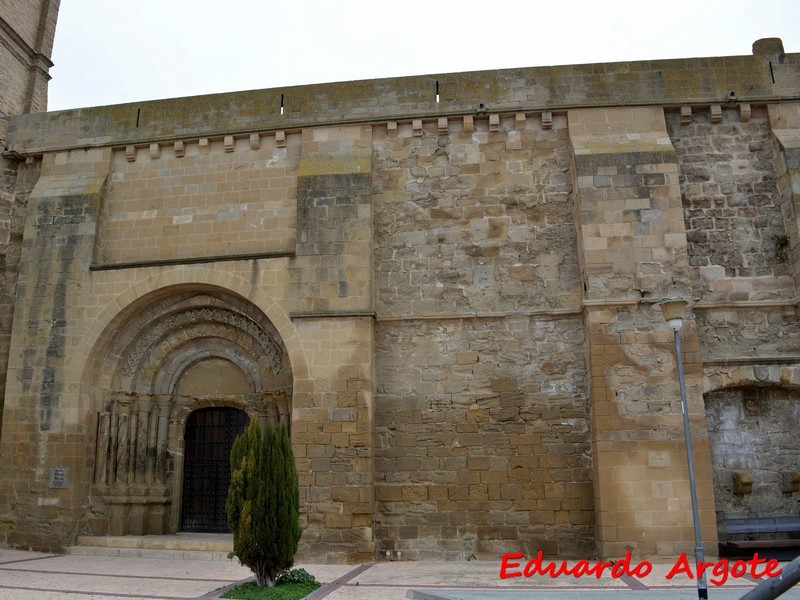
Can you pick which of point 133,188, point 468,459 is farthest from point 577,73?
point 133,188

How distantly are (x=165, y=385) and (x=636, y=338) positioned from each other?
24.3ft

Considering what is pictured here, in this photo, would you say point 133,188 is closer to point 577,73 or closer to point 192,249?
point 192,249

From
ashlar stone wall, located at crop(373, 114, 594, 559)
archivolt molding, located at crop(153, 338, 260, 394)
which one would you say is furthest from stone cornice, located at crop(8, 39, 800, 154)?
archivolt molding, located at crop(153, 338, 260, 394)

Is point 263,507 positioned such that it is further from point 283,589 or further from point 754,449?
point 754,449

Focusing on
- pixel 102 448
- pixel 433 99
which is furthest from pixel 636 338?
pixel 102 448

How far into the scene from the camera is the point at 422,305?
1059 centimetres

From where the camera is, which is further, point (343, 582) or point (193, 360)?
point (193, 360)

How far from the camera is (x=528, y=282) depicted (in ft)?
34.4

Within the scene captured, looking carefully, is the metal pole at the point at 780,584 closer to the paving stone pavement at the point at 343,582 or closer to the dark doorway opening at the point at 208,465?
the paving stone pavement at the point at 343,582

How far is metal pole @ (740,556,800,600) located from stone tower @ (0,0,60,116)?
14.8 meters

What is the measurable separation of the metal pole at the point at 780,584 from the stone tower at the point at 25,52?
14.8m

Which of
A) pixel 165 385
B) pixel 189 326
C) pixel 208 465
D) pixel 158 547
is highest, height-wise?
pixel 189 326

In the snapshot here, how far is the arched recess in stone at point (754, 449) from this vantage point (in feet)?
31.3

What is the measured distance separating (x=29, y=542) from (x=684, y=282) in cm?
1029
